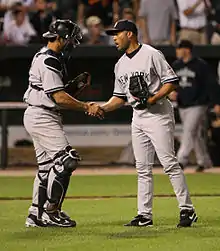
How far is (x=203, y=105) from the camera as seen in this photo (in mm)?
15570

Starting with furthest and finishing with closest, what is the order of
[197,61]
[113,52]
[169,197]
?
[113,52]
[197,61]
[169,197]

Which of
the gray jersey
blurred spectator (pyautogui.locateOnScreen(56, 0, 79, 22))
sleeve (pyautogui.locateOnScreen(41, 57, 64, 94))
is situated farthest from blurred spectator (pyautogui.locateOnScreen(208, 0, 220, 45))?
sleeve (pyautogui.locateOnScreen(41, 57, 64, 94))

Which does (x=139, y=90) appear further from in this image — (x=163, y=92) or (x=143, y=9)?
(x=143, y=9)

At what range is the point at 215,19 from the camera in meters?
18.5

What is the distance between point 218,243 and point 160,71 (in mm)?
2065

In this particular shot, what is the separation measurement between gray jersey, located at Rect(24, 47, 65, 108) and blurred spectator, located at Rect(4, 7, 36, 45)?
345 inches

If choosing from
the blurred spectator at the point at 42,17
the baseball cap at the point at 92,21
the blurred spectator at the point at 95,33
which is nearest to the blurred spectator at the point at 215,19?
the blurred spectator at the point at 95,33

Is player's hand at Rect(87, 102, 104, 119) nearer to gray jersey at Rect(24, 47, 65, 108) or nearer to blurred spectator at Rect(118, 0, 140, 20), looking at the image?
gray jersey at Rect(24, 47, 65, 108)

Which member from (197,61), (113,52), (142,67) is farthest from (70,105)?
(113,52)

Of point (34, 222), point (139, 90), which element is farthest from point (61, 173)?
point (139, 90)

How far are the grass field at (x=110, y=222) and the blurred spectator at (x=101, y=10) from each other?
17.3 ft

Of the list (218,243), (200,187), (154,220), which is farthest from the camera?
(200,187)

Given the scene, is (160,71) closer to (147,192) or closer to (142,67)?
(142,67)

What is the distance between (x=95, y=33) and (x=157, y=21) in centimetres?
128
